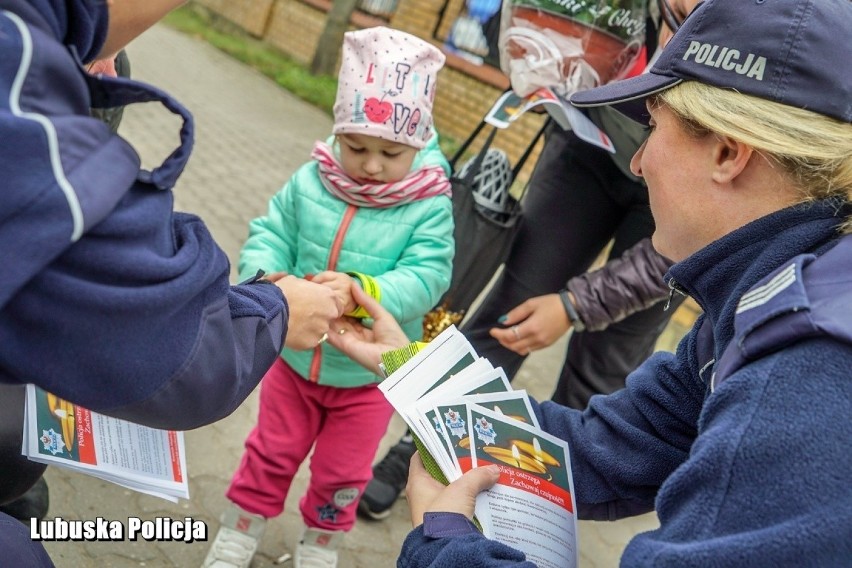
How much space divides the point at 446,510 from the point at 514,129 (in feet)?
27.4

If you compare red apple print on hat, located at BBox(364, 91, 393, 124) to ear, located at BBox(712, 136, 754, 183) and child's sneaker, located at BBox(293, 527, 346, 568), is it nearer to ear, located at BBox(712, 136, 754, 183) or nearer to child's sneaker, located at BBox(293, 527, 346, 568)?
ear, located at BBox(712, 136, 754, 183)

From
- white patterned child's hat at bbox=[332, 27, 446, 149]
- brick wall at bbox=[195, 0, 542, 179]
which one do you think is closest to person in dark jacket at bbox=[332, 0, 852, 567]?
white patterned child's hat at bbox=[332, 27, 446, 149]

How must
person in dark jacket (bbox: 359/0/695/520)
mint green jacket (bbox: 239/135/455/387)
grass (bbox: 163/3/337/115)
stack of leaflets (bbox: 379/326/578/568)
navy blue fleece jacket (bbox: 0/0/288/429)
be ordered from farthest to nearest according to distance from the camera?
1. grass (bbox: 163/3/337/115)
2. person in dark jacket (bbox: 359/0/695/520)
3. mint green jacket (bbox: 239/135/455/387)
4. stack of leaflets (bbox: 379/326/578/568)
5. navy blue fleece jacket (bbox: 0/0/288/429)

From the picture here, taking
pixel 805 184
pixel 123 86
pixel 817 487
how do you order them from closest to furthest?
1. pixel 817 487
2. pixel 123 86
3. pixel 805 184

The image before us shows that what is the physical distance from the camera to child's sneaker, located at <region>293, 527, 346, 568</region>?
2.45m

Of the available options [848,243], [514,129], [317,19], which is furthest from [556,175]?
[317,19]

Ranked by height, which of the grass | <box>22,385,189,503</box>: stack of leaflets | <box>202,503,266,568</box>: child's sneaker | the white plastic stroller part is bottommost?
the grass

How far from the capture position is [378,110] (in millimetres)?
2225

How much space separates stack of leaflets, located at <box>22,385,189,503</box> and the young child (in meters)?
0.68

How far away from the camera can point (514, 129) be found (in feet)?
30.9

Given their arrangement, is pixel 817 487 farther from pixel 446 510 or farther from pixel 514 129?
pixel 514 129

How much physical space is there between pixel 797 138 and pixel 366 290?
1.20 meters

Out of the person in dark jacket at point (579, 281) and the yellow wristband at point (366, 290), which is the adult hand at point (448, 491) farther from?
the person in dark jacket at point (579, 281)

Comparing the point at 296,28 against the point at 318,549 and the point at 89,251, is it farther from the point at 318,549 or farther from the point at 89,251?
the point at 89,251
